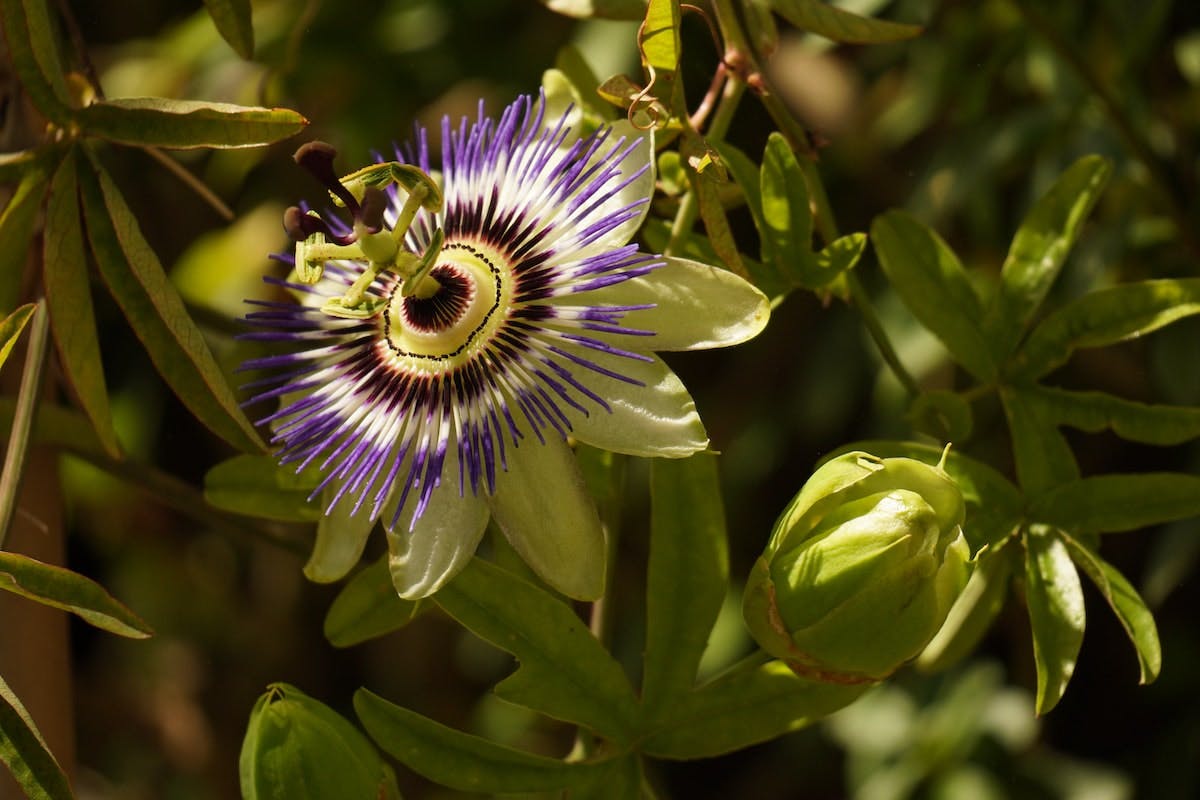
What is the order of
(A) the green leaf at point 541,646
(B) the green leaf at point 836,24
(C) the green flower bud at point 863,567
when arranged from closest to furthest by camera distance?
(C) the green flower bud at point 863,567 → (A) the green leaf at point 541,646 → (B) the green leaf at point 836,24

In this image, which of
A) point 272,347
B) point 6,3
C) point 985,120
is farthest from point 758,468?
point 6,3

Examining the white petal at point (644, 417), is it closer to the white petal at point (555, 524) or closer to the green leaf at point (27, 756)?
the white petal at point (555, 524)

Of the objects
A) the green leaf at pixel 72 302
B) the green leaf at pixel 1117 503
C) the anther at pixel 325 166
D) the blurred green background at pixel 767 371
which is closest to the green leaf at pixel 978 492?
the green leaf at pixel 1117 503

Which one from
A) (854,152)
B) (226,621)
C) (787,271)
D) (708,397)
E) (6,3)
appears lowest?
(226,621)

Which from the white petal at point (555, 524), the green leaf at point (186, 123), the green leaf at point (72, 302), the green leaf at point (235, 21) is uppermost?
the green leaf at point (235, 21)

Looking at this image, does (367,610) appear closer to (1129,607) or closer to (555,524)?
(555,524)

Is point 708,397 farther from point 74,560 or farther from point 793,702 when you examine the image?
point 793,702
